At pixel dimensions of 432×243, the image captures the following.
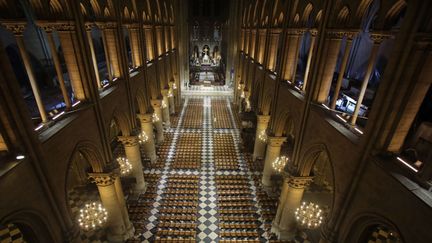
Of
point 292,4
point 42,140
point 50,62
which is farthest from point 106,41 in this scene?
point 50,62

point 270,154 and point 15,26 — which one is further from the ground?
point 15,26

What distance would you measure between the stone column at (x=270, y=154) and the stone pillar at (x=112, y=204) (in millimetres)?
8696

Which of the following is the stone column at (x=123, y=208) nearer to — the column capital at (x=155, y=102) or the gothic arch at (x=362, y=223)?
the column capital at (x=155, y=102)

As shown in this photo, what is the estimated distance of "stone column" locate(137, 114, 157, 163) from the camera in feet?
52.9

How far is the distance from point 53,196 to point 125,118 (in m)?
6.21

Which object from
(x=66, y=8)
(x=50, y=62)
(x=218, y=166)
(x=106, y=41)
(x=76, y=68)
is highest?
(x=66, y=8)

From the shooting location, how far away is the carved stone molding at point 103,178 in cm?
991

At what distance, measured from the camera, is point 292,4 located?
35.4ft

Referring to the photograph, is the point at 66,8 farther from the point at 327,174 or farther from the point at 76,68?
the point at 327,174

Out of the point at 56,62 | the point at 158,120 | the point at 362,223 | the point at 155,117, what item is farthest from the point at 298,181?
the point at 158,120

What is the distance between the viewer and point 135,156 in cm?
1415

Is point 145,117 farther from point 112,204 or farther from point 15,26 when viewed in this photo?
point 15,26

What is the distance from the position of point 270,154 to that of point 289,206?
373 centimetres

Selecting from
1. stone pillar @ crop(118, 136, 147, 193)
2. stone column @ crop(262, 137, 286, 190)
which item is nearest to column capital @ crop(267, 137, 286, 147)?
stone column @ crop(262, 137, 286, 190)
